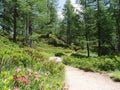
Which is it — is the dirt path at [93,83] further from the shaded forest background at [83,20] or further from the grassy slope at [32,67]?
the shaded forest background at [83,20]

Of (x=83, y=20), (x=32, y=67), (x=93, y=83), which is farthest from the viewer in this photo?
(x=83, y=20)

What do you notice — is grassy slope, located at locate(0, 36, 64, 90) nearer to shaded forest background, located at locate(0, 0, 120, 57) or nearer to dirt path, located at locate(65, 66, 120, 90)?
dirt path, located at locate(65, 66, 120, 90)

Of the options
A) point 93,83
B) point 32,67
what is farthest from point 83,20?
point 32,67

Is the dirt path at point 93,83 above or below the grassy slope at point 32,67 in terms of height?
below

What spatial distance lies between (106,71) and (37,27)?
27.7 m

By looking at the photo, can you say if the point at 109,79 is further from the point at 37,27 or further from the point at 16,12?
the point at 37,27

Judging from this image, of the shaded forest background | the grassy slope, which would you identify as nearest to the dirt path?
the grassy slope

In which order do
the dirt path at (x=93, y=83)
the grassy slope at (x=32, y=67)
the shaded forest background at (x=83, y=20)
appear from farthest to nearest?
A: the shaded forest background at (x=83, y=20) < the dirt path at (x=93, y=83) < the grassy slope at (x=32, y=67)

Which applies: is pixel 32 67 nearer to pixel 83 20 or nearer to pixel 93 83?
pixel 93 83

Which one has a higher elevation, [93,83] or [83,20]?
[83,20]

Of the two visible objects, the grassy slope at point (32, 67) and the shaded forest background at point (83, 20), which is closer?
the grassy slope at point (32, 67)

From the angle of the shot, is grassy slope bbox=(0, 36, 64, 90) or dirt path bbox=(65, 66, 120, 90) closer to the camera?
grassy slope bbox=(0, 36, 64, 90)

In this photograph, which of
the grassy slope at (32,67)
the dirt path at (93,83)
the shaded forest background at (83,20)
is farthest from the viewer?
the shaded forest background at (83,20)

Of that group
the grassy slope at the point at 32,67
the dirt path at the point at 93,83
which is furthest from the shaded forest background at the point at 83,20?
the grassy slope at the point at 32,67
